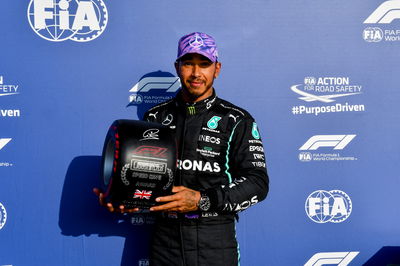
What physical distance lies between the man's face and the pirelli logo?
0.39 metres

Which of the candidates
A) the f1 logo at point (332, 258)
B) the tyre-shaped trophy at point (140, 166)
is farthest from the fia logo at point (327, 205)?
the tyre-shaped trophy at point (140, 166)

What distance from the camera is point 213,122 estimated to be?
1.75m

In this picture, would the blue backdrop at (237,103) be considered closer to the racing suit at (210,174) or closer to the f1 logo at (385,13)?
the f1 logo at (385,13)

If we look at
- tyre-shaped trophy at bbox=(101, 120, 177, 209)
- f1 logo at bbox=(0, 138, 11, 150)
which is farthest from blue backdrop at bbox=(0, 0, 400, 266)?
tyre-shaped trophy at bbox=(101, 120, 177, 209)

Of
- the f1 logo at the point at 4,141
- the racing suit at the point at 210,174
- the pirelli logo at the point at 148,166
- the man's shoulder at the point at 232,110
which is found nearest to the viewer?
the pirelli logo at the point at 148,166

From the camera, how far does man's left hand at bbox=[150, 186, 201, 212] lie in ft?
4.99

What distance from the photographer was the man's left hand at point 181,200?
1521mm

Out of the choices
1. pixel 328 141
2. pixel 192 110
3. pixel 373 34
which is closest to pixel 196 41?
pixel 192 110

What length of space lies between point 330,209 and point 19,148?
66.0 inches

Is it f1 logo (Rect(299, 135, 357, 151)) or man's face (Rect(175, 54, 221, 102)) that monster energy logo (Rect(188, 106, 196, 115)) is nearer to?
man's face (Rect(175, 54, 221, 102))

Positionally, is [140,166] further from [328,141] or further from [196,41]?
[328,141]

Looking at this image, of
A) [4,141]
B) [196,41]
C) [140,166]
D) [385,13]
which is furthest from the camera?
[385,13]

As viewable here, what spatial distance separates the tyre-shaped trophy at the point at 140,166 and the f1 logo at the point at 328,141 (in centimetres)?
98

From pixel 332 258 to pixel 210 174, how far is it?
999mm
